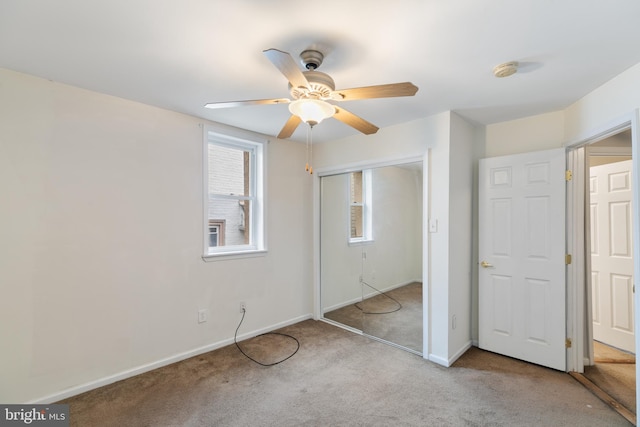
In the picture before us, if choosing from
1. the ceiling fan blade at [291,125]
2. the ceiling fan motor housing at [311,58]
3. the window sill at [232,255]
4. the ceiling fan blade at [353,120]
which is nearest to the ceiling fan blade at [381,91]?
the ceiling fan blade at [353,120]

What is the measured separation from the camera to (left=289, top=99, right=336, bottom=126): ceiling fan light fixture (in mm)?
1681

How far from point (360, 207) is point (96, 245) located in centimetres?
280

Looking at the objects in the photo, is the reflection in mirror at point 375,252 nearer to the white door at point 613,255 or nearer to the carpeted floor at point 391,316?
the carpeted floor at point 391,316

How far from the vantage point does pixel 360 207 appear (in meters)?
3.88

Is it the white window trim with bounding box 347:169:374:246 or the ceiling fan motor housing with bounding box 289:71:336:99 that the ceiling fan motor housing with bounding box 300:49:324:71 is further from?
the white window trim with bounding box 347:169:374:246

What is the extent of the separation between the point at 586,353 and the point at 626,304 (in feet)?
2.67

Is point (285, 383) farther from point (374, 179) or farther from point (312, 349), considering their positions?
point (374, 179)

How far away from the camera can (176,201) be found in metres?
2.83

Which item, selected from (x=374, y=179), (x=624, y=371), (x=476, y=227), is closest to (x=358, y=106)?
(x=374, y=179)

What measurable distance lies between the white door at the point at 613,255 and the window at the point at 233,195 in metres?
Answer: 3.73

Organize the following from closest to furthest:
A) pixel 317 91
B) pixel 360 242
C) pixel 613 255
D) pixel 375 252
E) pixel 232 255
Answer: pixel 317 91 < pixel 613 255 < pixel 232 255 < pixel 375 252 < pixel 360 242

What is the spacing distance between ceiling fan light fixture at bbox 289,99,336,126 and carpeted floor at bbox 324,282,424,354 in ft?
7.14

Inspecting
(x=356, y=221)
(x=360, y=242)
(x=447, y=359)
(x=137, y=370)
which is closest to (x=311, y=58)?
(x=356, y=221)

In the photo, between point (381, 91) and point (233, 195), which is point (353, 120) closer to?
point (381, 91)
